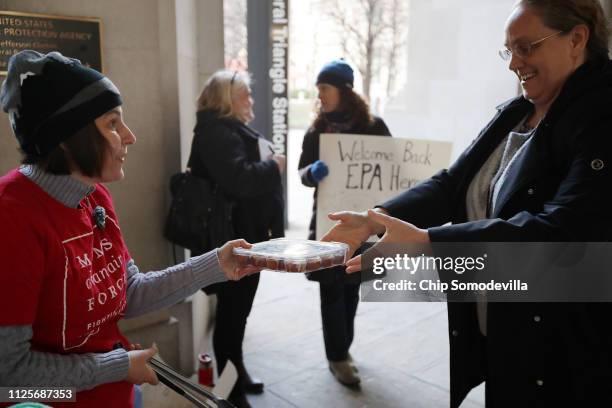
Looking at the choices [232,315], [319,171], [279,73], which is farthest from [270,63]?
[232,315]

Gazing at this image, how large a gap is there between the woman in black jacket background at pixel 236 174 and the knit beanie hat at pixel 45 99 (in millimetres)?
1638

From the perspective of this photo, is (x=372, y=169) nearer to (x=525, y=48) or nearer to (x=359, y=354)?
(x=359, y=354)

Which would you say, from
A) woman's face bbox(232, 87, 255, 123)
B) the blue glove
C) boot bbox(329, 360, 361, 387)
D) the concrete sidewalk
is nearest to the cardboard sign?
the blue glove

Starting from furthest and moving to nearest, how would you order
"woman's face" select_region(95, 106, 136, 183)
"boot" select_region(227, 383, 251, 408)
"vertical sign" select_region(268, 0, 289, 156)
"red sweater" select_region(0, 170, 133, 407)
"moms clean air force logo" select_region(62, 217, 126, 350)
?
"vertical sign" select_region(268, 0, 289, 156) < "boot" select_region(227, 383, 251, 408) < "woman's face" select_region(95, 106, 136, 183) < "moms clean air force logo" select_region(62, 217, 126, 350) < "red sweater" select_region(0, 170, 133, 407)

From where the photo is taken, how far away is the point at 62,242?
1.51 metres

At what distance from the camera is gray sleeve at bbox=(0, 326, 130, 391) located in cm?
141

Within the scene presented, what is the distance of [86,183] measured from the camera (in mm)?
1629

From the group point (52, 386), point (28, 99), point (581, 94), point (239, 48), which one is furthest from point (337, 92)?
point (239, 48)

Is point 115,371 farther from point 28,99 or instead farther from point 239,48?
point 239,48

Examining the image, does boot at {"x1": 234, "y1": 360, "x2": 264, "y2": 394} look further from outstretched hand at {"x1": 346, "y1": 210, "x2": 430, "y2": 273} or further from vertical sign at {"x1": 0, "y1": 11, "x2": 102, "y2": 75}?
outstretched hand at {"x1": 346, "y1": 210, "x2": 430, "y2": 273}

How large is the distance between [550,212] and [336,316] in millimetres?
2438

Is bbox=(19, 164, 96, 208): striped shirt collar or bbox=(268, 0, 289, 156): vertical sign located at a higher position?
bbox=(268, 0, 289, 156): vertical sign

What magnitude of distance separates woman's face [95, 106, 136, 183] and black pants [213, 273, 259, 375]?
181 centimetres

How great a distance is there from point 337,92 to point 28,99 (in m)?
2.47
